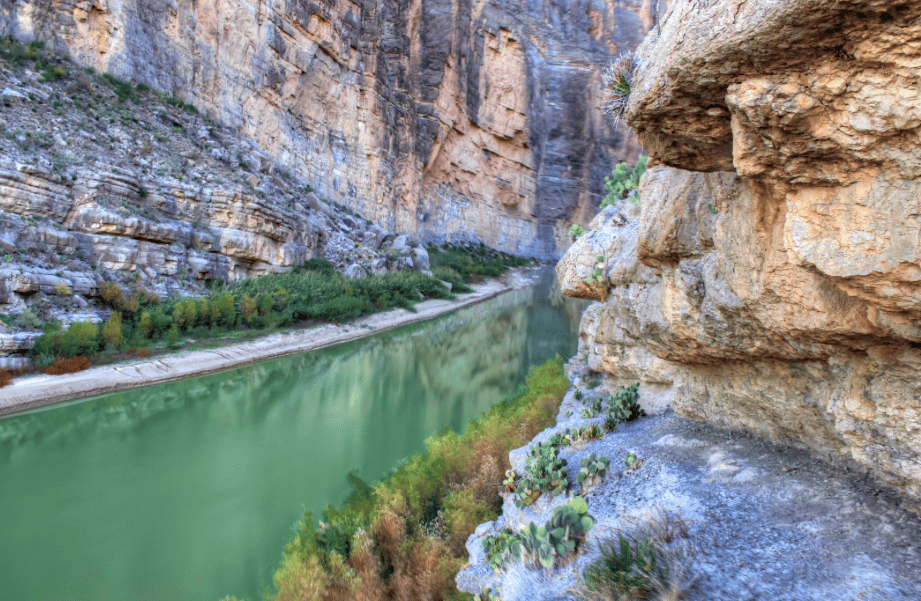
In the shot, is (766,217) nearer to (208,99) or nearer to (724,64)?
(724,64)

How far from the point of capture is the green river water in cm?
662

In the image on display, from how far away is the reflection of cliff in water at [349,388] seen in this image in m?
11.3

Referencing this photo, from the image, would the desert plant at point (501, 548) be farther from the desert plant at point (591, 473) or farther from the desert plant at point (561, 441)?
the desert plant at point (561, 441)

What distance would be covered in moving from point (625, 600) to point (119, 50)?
30.1 meters

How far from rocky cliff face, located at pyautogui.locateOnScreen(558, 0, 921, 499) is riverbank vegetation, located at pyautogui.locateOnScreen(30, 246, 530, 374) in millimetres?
14656

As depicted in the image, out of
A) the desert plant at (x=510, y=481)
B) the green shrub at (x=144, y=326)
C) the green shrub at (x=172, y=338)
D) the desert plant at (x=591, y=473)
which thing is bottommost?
the green shrub at (x=172, y=338)

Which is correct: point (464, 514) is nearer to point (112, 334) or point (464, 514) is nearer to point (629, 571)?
point (629, 571)

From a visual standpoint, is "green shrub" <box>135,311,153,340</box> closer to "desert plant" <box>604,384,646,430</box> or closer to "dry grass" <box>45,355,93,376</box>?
"dry grass" <box>45,355,93,376</box>

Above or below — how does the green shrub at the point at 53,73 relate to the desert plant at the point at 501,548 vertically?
above

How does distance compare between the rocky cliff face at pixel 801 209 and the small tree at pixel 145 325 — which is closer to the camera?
the rocky cliff face at pixel 801 209

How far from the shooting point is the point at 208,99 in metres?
27.3

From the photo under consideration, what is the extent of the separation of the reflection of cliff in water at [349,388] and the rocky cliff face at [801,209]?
335 inches

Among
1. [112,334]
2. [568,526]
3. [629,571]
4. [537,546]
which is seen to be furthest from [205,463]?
[629,571]

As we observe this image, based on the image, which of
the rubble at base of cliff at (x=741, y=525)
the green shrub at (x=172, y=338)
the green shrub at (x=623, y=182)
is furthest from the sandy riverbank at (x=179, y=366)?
the green shrub at (x=623, y=182)
